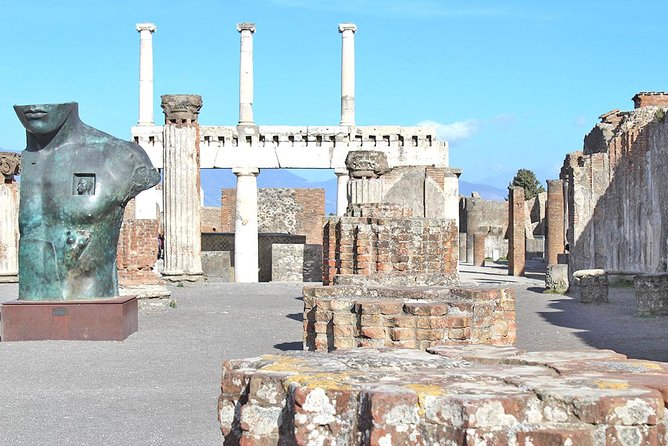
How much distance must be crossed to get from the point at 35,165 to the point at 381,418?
7.85 meters

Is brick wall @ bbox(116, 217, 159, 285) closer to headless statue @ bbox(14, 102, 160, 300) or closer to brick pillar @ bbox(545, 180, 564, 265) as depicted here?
headless statue @ bbox(14, 102, 160, 300)

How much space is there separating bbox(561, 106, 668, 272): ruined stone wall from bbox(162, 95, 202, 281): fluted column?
29.7 feet

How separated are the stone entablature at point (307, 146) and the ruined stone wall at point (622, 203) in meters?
4.17

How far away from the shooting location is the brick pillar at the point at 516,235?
26234 mm

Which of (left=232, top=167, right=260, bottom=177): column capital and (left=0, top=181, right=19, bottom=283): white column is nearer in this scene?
(left=0, top=181, right=19, bottom=283): white column

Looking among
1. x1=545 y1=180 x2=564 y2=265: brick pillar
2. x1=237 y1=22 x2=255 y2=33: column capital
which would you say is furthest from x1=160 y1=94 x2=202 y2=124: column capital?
x1=545 y1=180 x2=564 y2=265: brick pillar

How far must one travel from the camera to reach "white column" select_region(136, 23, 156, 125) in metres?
26.2

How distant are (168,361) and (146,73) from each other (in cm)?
1945

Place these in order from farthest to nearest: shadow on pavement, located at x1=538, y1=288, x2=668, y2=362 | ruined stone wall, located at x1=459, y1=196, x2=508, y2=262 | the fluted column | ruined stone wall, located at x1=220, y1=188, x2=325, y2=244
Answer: ruined stone wall, located at x1=459, y1=196, x2=508, y2=262 → ruined stone wall, located at x1=220, y1=188, x2=325, y2=244 → the fluted column → shadow on pavement, located at x1=538, y1=288, x2=668, y2=362

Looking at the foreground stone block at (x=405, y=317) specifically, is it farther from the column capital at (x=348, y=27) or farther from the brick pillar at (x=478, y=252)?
the brick pillar at (x=478, y=252)

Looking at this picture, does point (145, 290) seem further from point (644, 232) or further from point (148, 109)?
point (148, 109)

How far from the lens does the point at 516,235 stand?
26.5 metres

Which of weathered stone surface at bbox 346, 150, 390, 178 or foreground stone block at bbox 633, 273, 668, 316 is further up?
weathered stone surface at bbox 346, 150, 390, 178

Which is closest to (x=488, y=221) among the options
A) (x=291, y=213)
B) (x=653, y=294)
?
(x=291, y=213)
